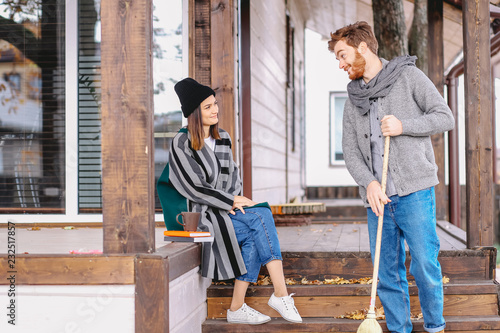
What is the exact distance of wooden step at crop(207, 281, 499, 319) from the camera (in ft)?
11.6

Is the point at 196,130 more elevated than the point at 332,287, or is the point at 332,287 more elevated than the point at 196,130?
the point at 196,130

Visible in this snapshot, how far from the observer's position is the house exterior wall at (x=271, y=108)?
6074mm

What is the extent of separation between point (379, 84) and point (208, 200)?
3.65ft

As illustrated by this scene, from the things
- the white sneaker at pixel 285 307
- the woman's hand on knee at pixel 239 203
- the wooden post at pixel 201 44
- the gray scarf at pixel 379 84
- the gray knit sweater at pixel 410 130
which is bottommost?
the white sneaker at pixel 285 307

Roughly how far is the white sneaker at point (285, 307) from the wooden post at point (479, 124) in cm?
127

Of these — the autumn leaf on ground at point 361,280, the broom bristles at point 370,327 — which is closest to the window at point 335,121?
the autumn leaf on ground at point 361,280

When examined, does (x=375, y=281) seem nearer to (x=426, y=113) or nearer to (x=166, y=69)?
(x=426, y=113)

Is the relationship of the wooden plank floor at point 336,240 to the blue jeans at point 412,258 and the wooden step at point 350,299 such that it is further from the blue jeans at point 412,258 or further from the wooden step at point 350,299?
the blue jeans at point 412,258

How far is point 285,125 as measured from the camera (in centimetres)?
881

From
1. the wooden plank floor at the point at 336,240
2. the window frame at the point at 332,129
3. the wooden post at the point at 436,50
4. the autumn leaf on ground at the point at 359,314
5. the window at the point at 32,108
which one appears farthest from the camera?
the window frame at the point at 332,129

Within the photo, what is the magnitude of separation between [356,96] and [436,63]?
392 cm

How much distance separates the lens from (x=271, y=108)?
24.3 ft

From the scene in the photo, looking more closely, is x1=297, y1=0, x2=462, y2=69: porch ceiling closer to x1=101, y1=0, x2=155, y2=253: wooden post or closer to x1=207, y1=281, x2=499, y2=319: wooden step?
x1=207, y1=281, x2=499, y2=319: wooden step

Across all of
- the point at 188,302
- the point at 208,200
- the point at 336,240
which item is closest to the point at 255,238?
the point at 208,200
